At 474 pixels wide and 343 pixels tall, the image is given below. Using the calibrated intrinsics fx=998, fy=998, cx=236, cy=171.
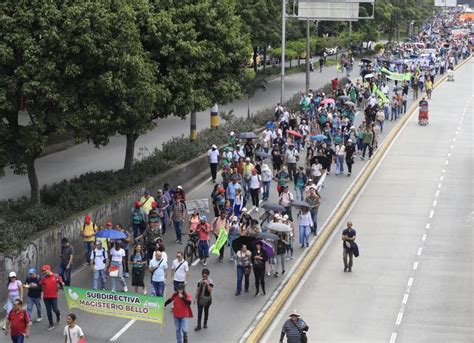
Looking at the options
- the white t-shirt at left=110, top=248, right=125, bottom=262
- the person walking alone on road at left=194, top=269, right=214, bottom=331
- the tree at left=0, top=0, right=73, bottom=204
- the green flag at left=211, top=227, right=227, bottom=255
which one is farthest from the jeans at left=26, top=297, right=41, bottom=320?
the tree at left=0, top=0, right=73, bottom=204

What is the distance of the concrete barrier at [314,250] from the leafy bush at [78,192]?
577cm

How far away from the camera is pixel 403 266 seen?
83.6 feet

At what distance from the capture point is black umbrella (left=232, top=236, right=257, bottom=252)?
2253 cm

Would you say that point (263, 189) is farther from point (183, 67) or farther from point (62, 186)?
point (62, 186)

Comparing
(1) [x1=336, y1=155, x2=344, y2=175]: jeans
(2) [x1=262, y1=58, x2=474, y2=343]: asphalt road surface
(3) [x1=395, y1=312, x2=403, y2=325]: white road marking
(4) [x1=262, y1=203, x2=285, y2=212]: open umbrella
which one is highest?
(4) [x1=262, y1=203, x2=285, y2=212]: open umbrella

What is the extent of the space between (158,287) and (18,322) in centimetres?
385

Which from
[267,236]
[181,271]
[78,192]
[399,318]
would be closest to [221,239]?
[267,236]

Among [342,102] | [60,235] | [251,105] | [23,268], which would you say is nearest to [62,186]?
[60,235]

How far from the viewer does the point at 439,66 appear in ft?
257

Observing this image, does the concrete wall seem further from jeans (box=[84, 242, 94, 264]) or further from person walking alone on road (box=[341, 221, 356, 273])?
person walking alone on road (box=[341, 221, 356, 273])

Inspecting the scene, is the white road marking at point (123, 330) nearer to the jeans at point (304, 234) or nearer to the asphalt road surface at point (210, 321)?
the asphalt road surface at point (210, 321)

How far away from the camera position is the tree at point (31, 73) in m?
23.8

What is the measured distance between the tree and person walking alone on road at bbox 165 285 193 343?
7.34 meters

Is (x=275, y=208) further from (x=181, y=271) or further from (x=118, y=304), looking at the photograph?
(x=118, y=304)
